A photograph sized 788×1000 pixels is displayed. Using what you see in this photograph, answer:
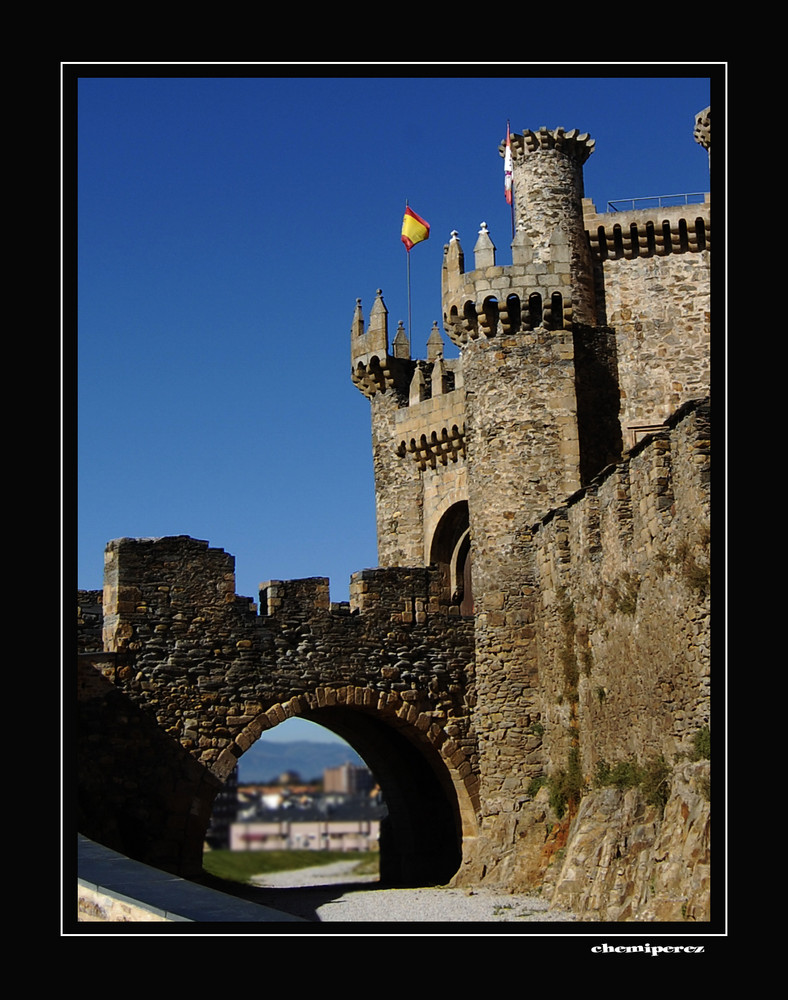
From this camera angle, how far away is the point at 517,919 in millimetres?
18109

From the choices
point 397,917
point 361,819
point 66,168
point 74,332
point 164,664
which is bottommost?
point 361,819

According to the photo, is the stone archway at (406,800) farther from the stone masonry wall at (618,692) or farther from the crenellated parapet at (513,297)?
the crenellated parapet at (513,297)

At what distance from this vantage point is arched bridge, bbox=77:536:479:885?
2156 cm

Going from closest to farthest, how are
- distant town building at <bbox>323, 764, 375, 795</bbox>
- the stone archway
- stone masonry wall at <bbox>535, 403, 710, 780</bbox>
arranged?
stone masonry wall at <bbox>535, 403, 710, 780</bbox>
the stone archway
distant town building at <bbox>323, 764, 375, 795</bbox>

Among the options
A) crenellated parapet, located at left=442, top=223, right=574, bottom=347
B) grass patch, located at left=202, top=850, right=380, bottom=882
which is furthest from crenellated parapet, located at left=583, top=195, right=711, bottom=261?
grass patch, located at left=202, top=850, right=380, bottom=882

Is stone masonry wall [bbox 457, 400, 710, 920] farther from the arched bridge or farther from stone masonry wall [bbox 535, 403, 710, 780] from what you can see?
the arched bridge

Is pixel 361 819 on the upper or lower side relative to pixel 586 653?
lower

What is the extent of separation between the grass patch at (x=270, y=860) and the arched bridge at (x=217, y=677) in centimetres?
3113

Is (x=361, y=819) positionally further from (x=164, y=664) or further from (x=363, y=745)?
(x=164, y=664)

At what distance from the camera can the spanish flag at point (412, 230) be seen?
106 feet

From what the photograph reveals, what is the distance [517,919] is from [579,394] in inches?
330

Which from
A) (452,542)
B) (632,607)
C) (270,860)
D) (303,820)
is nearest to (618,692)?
(632,607)

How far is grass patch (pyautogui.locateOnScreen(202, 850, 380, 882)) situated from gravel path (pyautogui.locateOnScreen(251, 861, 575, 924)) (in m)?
30.8

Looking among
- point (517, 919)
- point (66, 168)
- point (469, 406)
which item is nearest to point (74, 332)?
point (66, 168)
